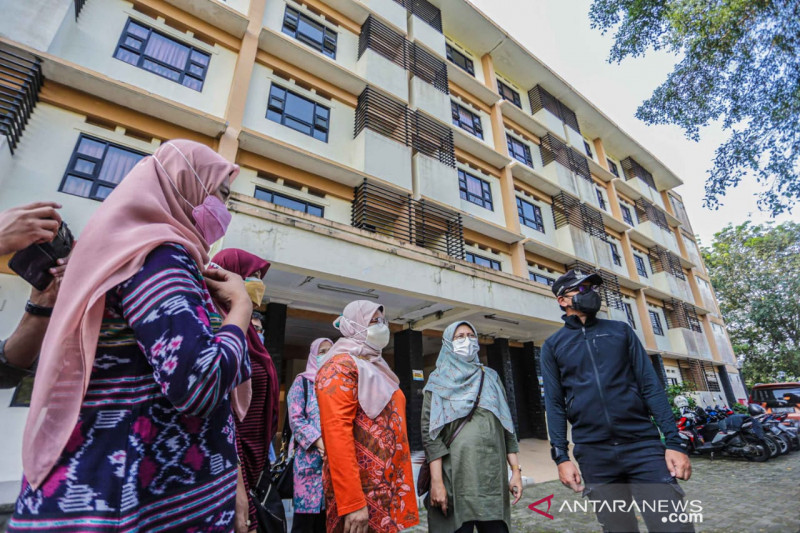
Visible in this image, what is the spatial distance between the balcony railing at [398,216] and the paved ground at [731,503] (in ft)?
17.3

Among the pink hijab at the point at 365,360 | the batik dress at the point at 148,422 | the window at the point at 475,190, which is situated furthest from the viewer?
the window at the point at 475,190

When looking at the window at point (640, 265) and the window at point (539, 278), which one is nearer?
the window at point (539, 278)

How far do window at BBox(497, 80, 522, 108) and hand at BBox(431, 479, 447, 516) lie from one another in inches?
579

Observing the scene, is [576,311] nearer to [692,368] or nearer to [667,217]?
[692,368]

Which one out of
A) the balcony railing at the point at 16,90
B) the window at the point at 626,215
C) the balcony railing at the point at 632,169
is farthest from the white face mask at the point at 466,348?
the balcony railing at the point at 632,169

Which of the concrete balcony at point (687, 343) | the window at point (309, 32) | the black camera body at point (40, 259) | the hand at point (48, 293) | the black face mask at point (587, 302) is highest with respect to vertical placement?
the window at point (309, 32)

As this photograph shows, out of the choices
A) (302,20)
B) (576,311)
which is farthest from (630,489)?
(302,20)

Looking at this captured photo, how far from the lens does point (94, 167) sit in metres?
5.64

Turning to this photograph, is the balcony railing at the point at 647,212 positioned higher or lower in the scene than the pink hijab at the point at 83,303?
higher

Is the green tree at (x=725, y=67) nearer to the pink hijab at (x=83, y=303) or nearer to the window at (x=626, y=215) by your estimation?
the pink hijab at (x=83, y=303)

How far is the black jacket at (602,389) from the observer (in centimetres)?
210

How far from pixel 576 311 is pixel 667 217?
74.0 ft

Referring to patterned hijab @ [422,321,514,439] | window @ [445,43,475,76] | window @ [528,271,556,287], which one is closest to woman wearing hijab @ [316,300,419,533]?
patterned hijab @ [422,321,514,439]

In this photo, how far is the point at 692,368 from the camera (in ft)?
55.1
